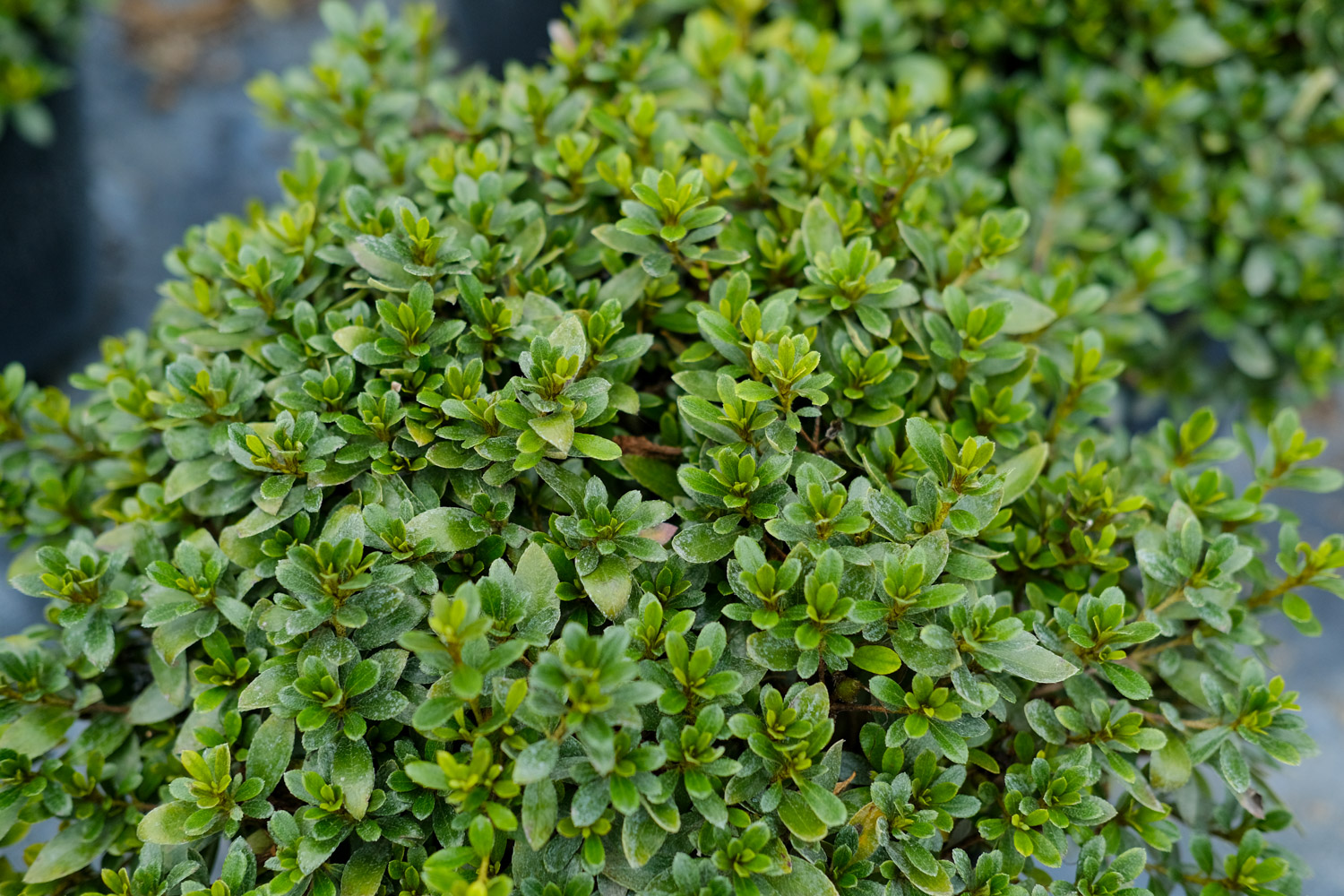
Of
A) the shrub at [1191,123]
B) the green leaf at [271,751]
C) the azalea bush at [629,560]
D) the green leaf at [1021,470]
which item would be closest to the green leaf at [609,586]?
the azalea bush at [629,560]

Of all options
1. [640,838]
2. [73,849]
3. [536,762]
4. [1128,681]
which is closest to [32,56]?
[73,849]

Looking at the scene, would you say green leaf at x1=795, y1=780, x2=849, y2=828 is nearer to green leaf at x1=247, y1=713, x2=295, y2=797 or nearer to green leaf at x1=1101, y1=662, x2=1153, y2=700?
green leaf at x1=1101, y1=662, x2=1153, y2=700

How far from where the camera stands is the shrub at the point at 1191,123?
2875 millimetres

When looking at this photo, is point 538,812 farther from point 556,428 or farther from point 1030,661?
point 1030,661

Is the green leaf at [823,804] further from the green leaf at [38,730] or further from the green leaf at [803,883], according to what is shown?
the green leaf at [38,730]

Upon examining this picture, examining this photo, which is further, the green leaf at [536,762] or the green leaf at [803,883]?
the green leaf at [803,883]

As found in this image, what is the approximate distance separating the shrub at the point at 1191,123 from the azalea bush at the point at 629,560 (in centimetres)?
101

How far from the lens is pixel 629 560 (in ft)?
5.09

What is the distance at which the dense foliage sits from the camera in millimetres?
3156

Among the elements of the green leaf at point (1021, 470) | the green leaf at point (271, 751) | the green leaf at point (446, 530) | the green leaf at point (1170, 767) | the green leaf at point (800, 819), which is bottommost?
the green leaf at point (1170, 767)

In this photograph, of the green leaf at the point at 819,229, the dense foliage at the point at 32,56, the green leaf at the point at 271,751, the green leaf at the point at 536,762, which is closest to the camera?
the green leaf at the point at 536,762

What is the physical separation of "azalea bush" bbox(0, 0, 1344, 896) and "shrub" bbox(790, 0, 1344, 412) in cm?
101

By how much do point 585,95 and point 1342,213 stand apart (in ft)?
7.81

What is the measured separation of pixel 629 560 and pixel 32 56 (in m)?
3.03
